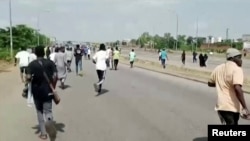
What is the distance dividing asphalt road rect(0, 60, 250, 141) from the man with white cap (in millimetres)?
1853

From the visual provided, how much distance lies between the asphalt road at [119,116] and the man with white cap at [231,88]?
185 centimetres

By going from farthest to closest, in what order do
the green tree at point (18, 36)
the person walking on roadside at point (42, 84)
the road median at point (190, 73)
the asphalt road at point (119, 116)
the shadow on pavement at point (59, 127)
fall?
the green tree at point (18, 36), the road median at point (190, 73), the shadow on pavement at point (59, 127), the asphalt road at point (119, 116), the person walking on roadside at point (42, 84)

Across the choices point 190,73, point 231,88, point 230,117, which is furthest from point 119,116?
point 190,73

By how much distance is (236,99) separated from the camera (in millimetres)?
6750

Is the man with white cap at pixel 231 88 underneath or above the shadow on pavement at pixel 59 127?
above

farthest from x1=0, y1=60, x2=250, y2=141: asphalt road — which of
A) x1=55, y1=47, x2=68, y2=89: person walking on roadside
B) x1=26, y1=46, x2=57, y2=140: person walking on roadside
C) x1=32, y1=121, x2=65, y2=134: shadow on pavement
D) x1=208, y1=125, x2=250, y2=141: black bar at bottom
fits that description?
x1=208, y1=125, x2=250, y2=141: black bar at bottom

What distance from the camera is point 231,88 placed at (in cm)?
670

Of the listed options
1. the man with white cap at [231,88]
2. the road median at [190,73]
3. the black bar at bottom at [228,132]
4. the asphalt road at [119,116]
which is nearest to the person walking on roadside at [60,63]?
the asphalt road at [119,116]

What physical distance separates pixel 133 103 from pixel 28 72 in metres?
5.97

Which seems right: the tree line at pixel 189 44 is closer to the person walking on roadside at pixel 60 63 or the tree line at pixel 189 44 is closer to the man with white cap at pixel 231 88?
the person walking on roadside at pixel 60 63

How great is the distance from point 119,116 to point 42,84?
3.21m

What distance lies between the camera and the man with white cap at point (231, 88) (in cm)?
652

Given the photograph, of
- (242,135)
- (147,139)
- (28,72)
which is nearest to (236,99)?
(242,135)

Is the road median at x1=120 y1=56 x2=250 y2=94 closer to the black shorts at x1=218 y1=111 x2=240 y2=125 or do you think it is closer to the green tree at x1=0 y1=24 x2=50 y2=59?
the black shorts at x1=218 y1=111 x2=240 y2=125
